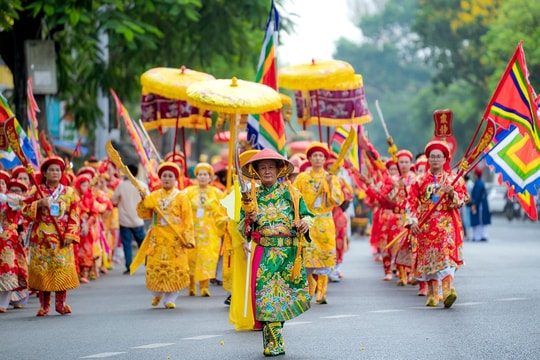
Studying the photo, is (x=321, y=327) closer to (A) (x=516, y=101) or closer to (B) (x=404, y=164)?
(A) (x=516, y=101)

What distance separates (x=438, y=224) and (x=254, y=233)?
134 inches

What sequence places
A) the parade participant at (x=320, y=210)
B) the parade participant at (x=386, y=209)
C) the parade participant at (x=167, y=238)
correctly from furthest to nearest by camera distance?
the parade participant at (x=386, y=209), the parade participant at (x=320, y=210), the parade participant at (x=167, y=238)

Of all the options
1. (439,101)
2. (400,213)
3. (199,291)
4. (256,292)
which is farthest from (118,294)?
(439,101)

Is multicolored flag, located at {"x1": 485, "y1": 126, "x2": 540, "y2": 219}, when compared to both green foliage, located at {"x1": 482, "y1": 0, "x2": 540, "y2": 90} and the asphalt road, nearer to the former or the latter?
the asphalt road

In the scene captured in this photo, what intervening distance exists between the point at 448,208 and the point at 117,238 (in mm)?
10918

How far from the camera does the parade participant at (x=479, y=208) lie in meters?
26.8

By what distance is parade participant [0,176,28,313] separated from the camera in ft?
42.3

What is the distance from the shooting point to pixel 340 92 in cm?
1723

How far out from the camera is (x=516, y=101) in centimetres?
1292

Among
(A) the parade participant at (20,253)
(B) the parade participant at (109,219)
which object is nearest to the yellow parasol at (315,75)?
(B) the parade participant at (109,219)

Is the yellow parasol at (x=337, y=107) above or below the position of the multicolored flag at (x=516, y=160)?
above

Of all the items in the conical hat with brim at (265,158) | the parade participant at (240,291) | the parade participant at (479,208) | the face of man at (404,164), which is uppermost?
the conical hat with brim at (265,158)

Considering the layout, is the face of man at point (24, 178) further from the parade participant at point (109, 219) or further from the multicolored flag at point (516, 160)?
the multicolored flag at point (516, 160)

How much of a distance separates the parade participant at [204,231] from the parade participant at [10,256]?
229 centimetres
